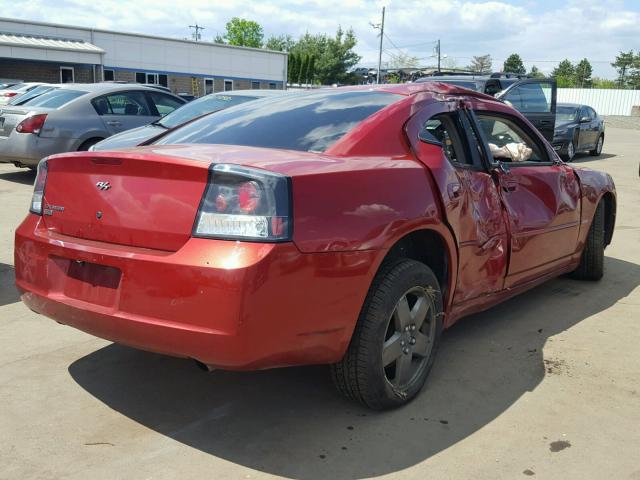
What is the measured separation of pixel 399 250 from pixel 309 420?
94 cm

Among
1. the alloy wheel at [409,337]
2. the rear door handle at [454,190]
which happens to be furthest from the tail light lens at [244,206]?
the rear door handle at [454,190]

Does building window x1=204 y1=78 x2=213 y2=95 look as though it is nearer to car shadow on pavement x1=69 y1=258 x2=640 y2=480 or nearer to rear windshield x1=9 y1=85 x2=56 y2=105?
rear windshield x1=9 y1=85 x2=56 y2=105

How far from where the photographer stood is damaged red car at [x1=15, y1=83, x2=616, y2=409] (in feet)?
8.44

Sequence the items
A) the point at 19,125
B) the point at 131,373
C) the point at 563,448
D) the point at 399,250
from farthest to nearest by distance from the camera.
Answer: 1. the point at 19,125
2. the point at 131,373
3. the point at 399,250
4. the point at 563,448

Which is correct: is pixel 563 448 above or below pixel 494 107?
below

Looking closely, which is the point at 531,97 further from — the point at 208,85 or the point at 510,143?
the point at 208,85

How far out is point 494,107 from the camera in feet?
14.1

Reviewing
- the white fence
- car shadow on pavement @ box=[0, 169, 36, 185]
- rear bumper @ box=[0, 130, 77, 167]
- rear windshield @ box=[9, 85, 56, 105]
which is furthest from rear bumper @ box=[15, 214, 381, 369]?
the white fence

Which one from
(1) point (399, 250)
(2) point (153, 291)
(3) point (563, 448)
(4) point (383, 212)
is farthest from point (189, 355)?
(3) point (563, 448)

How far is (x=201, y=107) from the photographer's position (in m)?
9.13

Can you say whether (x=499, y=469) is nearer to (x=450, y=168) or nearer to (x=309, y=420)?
(x=309, y=420)

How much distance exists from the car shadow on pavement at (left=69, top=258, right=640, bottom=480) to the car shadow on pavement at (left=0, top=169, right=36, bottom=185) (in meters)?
7.52

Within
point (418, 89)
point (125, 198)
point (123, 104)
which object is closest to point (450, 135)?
point (418, 89)

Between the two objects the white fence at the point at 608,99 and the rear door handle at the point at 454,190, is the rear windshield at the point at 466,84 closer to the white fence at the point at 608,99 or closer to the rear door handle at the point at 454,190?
the rear door handle at the point at 454,190
